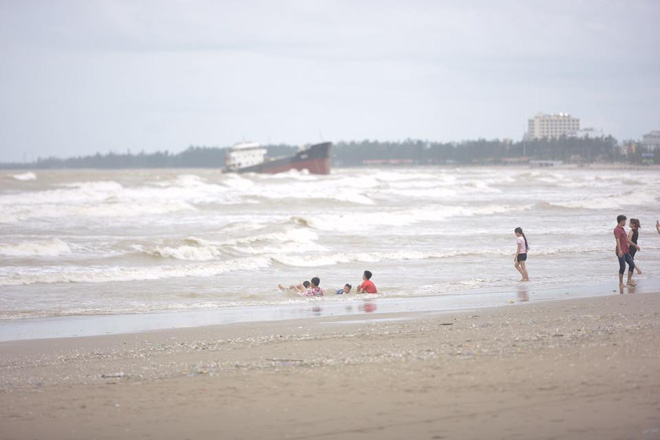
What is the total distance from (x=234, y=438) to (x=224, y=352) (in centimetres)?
306

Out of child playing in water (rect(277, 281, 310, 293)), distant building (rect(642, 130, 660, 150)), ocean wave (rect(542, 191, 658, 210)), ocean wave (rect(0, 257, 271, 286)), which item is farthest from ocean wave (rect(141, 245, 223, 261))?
distant building (rect(642, 130, 660, 150))

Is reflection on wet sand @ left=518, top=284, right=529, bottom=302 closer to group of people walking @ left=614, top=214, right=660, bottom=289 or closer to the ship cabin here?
group of people walking @ left=614, top=214, right=660, bottom=289

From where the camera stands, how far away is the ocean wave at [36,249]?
70.0 ft

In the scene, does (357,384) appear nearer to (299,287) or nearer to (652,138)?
(299,287)

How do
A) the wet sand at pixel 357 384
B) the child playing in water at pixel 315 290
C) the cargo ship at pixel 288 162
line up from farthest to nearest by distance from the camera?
the cargo ship at pixel 288 162
the child playing in water at pixel 315 290
the wet sand at pixel 357 384

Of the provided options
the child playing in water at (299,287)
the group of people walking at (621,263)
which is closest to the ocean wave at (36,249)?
the child playing in water at (299,287)

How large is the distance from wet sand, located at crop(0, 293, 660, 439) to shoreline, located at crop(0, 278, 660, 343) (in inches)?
56.4

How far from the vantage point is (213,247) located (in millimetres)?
21812

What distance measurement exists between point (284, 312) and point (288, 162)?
90774 mm

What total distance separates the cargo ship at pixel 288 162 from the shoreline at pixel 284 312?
88.1m

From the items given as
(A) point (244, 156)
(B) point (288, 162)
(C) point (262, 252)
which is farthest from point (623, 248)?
(A) point (244, 156)

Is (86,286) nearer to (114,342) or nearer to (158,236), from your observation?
(114,342)

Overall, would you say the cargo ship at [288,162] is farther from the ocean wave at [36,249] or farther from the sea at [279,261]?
the ocean wave at [36,249]

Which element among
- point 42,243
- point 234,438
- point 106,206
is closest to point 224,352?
point 234,438
